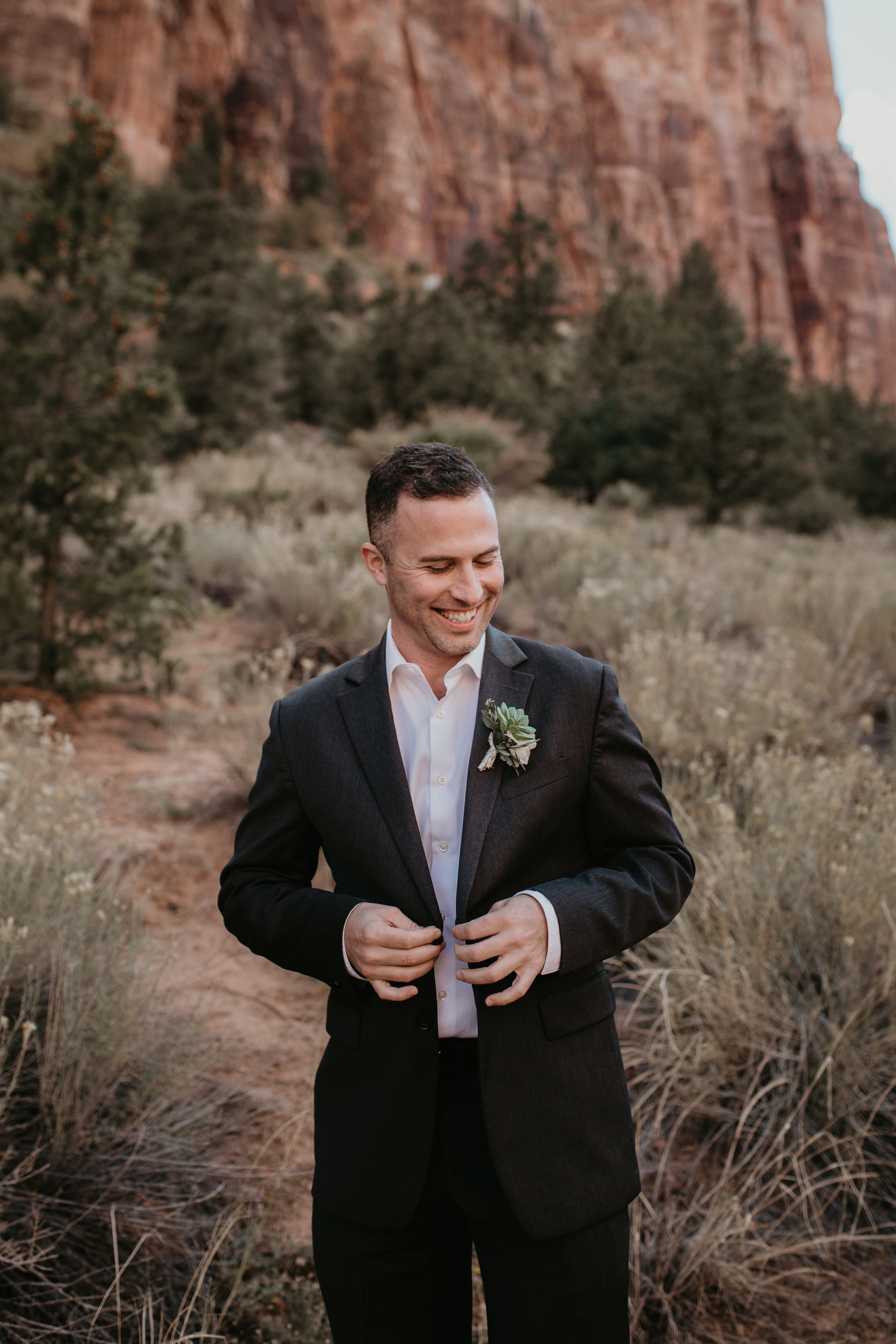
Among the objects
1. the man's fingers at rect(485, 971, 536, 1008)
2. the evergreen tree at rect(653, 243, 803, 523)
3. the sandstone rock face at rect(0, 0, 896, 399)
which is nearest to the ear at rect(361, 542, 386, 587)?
the man's fingers at rect(485, 971, 536, 1008)

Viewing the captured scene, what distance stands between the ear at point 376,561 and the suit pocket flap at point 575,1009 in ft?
2.43

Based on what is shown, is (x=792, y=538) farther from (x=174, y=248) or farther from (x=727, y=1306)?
Result: (x=174, y=248)

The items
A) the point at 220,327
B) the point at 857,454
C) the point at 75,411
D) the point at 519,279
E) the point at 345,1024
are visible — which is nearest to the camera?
the point at 345,1024

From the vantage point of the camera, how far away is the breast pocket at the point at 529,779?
1.32 meters

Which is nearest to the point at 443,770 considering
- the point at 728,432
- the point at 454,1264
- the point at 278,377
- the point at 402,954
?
the point at 402,954

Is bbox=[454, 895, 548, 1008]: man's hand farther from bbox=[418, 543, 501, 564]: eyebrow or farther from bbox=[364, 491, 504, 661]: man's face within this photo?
bbox=[418, 543, 501, 564]: eyebrow

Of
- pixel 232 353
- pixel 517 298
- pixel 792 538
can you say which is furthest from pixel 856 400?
pixel 232 353

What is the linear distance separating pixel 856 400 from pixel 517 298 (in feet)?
43.9

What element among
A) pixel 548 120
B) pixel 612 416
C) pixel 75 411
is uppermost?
pixel 548 120

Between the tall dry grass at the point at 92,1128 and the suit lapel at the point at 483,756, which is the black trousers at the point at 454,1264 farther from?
the tall dry grass at the point at 92,1128

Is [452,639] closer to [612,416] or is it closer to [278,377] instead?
[612,416]

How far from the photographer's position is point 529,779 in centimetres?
133

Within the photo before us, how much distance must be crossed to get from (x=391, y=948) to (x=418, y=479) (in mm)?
710

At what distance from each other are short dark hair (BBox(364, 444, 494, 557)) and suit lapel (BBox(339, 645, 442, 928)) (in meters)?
0.25
